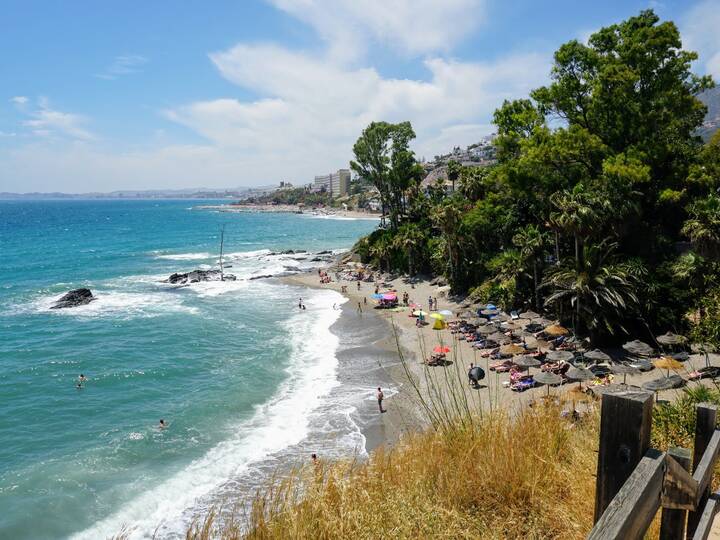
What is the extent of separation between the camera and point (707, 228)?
21750 mm

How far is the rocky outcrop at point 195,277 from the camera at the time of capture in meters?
52.4

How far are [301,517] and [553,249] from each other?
30.0 m

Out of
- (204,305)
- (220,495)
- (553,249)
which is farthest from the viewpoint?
(204,305)

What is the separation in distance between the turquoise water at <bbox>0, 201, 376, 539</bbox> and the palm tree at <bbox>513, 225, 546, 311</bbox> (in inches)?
521

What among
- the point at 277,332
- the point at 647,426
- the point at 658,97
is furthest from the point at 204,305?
the point at 647,426

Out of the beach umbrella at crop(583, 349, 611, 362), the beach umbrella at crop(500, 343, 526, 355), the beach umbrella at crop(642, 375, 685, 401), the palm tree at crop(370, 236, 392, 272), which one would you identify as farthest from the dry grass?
the palm tree at crop(370, 236, 392, 272)

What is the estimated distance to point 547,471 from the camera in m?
4.89

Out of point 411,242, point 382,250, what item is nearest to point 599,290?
point 411,242

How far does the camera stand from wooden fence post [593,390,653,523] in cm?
228

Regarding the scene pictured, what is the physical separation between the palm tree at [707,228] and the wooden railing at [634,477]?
23.0 meters

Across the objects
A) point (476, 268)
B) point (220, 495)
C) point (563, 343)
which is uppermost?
point (476, 268)

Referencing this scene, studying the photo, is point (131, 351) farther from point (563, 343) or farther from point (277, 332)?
point (563, 343)

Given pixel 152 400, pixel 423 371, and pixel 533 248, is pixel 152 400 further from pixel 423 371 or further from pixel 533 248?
pixel 533 248

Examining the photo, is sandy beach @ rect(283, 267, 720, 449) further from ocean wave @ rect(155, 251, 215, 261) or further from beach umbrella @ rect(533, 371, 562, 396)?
ocean wave @ rect(155, 251, 215, 261)
